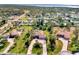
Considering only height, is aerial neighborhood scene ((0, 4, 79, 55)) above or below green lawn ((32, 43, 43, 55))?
above

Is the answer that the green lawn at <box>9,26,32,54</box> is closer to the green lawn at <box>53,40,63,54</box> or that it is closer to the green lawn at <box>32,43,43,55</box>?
the green lawn at <box>32,43,43,55</box>

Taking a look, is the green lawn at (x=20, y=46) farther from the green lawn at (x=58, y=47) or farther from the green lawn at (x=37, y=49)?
the green lawn at (x=58, y=47)

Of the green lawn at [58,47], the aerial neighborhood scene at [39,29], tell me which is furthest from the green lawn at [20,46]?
the green lawn at [58,47]

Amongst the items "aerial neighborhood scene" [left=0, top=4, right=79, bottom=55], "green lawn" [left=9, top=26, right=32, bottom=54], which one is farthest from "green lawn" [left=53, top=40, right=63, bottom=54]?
"green lawn" [left=9, top=26, right=32, bottom=54]

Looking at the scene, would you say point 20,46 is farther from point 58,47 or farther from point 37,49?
point 58,47

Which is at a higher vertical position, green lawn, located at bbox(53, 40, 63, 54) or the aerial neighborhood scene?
the aerial neighborhood scene

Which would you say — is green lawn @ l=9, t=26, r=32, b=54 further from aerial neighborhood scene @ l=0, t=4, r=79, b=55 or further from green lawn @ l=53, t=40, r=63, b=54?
green lawn @ l=53, t=40, r=63, b=54

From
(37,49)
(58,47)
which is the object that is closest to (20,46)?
(37,49)
